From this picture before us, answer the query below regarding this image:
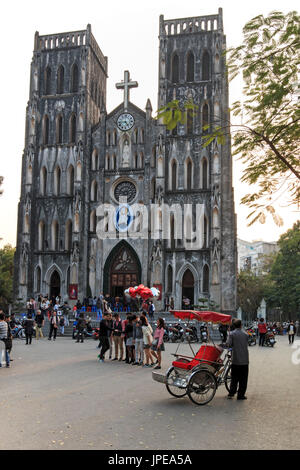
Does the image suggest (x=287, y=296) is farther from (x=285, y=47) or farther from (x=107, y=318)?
(x=285, y=47)

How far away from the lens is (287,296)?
47.8 m

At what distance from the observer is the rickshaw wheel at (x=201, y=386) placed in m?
9.54

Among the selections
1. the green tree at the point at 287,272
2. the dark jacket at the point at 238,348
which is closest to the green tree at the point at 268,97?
the dark jacket at the point at 238,348

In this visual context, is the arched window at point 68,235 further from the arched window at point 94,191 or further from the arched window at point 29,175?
the arched window at point 29,175

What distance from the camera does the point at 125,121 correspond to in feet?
130

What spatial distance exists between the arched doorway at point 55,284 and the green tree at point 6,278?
14.8 metres

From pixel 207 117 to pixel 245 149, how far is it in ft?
94.4

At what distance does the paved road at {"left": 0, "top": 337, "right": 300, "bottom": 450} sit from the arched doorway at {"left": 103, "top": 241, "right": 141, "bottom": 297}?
2375cm

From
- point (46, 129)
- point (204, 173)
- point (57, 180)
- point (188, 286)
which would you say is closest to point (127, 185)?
point (57, 180)

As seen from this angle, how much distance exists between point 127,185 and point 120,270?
6627mm

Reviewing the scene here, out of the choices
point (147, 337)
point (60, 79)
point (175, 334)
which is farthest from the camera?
point (60, 79)

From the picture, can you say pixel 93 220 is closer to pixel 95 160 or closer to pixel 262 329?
pixel 95 160

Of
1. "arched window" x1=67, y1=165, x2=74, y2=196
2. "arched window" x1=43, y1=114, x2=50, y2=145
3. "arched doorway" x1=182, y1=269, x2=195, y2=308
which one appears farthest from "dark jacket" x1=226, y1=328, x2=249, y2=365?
"arched window" x1=43, y1=114, x2=50, y2=145

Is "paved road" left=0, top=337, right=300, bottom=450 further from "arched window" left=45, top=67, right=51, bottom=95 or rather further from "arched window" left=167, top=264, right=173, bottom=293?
"arched window" left=45, top=67, right=51, bottom=95
